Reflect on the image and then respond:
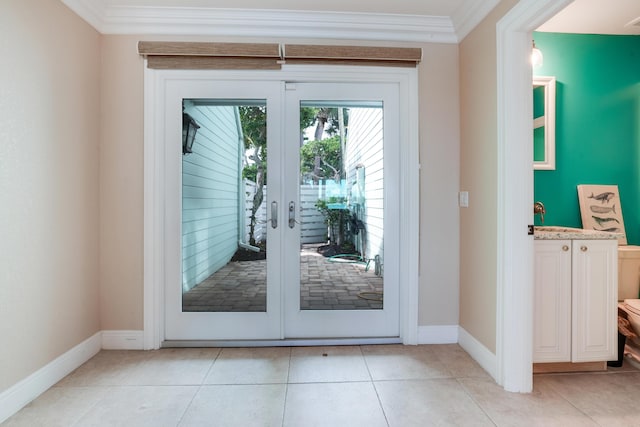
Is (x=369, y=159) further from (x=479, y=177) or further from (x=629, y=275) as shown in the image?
(x=629, y=275)

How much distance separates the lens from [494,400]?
73.8 inches

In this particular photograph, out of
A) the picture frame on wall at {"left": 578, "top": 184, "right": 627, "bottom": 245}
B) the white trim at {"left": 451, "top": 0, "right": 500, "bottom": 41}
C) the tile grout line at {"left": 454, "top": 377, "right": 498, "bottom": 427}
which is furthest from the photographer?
the picture frame on wall at {"left": 578, "top": 184, "right": 627, "bottom": 245}

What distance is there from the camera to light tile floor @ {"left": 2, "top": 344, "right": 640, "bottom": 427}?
1705 mm

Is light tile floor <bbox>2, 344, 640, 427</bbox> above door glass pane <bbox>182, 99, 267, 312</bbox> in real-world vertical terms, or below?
below

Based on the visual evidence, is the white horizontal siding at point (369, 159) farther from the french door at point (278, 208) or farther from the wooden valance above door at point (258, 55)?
the wooden valance above door at point (258, 55)

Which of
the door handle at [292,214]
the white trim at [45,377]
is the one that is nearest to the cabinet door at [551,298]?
the door handle at [292,214]

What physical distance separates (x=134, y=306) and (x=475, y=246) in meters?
2.56

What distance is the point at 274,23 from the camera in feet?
8.15

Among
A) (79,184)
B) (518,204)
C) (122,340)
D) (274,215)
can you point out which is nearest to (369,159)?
(274,215)

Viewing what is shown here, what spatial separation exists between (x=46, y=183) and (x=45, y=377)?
3.79 feet

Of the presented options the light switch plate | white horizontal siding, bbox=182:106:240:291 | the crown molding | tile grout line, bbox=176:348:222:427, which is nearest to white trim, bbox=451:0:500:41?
the crown molding

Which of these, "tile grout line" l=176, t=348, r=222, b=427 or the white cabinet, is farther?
the white cabinet

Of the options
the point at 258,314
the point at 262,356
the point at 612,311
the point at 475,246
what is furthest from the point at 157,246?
the point at 612,311

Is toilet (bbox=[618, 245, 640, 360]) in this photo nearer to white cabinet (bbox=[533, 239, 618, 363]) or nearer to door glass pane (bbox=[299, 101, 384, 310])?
white cabinet (bbox=[533, 239, 618, 363])
